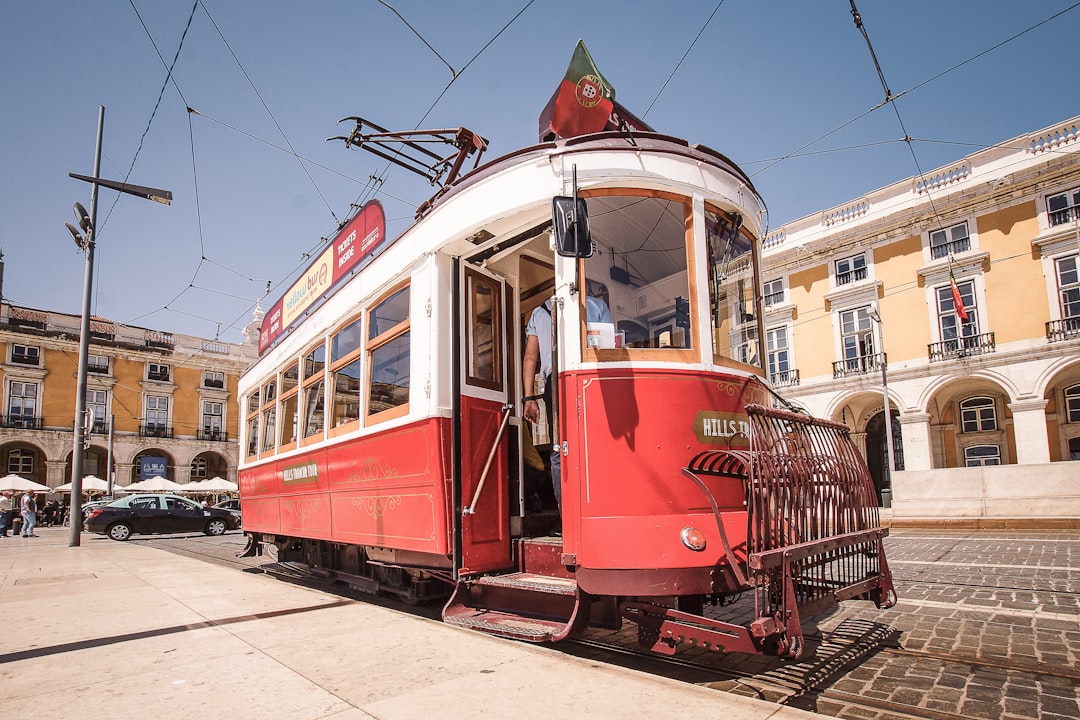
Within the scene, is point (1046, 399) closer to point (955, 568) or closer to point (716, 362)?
point (955, 568)

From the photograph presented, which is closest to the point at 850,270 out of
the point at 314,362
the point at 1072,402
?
the point at 1072,402

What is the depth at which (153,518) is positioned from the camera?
20938 mm

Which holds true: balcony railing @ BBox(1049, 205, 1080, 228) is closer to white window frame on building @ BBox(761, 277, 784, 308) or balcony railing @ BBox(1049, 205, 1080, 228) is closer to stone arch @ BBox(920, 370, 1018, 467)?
stone arch @ BBox(920, 370, 1018, 467)

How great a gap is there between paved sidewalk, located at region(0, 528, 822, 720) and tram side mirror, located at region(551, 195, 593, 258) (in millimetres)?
2163

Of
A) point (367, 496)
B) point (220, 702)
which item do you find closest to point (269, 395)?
point (367, 496)

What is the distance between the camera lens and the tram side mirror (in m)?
3.62

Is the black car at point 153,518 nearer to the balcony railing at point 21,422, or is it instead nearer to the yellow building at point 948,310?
the balcony railing at point 21,422

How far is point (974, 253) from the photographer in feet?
74.8

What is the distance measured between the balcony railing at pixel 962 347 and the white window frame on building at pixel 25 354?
1702 inches

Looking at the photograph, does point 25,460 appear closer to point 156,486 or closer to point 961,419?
point 156,486

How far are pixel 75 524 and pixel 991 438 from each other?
27927 millimetres

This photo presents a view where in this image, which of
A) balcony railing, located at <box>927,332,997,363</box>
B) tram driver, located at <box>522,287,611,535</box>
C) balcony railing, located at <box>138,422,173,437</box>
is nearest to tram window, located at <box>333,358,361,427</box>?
tram driver, located at <box>522,287,611,535</box>

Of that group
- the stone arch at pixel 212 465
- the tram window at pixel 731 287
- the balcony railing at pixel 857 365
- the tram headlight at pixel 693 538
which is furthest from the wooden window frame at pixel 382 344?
the stone arch at pixel 212 465

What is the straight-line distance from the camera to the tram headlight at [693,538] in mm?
3453
